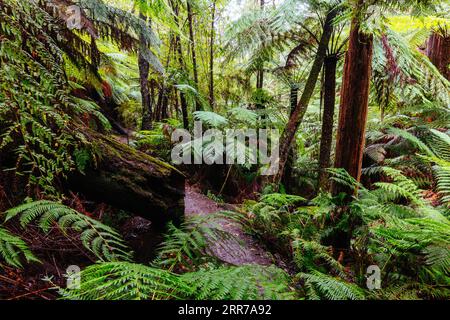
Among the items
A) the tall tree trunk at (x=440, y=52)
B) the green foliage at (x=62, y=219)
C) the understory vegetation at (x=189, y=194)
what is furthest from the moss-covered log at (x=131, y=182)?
the tall tree trunk at (x=440, y=52)

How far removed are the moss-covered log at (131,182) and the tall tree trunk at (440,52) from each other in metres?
6.07

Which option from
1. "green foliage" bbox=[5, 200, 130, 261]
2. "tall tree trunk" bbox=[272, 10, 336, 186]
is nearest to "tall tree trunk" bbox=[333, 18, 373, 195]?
"tall tree trunk" bbox=[272, 10, 336, 186]

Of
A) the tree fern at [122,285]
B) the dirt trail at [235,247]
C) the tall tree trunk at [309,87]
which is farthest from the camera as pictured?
the tall tree trunk at [309,87]

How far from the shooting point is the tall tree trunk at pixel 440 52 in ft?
17.9

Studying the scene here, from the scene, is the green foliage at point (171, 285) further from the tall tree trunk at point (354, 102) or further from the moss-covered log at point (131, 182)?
the tall tree trunk at point (354, 102)

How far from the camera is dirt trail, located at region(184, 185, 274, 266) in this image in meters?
2.59

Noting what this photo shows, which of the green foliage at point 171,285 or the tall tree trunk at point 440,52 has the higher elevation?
the tall tree trunk at point 440,52

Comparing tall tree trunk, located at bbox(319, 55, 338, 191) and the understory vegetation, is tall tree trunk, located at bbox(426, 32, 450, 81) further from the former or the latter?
tall tree trunk, located at bbox(319, 55, 338, 191)

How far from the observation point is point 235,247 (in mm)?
2844

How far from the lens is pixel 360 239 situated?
2.49 metres

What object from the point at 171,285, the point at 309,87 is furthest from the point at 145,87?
the point at 171,285

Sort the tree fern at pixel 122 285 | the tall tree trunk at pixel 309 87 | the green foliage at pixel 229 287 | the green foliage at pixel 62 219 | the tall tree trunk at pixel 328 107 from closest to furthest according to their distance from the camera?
1. the tree fern at pixel 122 285
2. the green foliage at pixel 229 287
3. the green foliage at pixel 62 219
4. the tall tree trunk at pixel 309 87
5. the tall tree trunk at pixel 328 107
